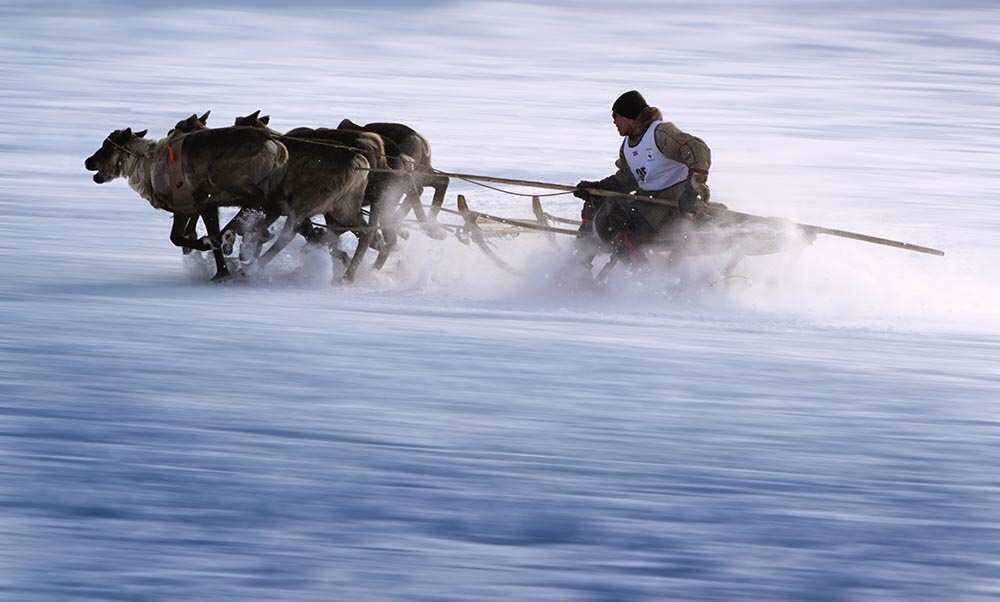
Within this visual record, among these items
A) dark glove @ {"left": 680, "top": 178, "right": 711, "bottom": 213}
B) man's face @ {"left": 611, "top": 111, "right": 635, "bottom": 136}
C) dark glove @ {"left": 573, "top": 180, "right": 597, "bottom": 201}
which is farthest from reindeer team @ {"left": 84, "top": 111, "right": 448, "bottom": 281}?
dark glove @ {"left": 680, "top": 178, "right": 711, "bottom": 213}

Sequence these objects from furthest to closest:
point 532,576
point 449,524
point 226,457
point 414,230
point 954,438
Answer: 1. point 414,230
2. point 954,438
3. point 226,457
4. point 449,524
5. point 532,576

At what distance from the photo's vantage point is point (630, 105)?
28.3ft

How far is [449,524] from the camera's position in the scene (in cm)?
467

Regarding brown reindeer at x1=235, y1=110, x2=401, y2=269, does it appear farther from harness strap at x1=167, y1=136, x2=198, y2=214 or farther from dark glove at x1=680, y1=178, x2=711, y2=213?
dark glove at x1=680, y1=178, x2=711, y2=213

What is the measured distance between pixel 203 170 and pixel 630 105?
7.63ft

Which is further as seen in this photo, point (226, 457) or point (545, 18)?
point (545, 18)

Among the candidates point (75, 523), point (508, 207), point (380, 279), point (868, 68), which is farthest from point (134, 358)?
point (868, 68)

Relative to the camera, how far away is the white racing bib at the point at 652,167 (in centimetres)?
873

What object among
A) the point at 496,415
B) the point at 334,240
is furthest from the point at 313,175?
the point at 496,415

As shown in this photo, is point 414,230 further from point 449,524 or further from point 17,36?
point 17,36

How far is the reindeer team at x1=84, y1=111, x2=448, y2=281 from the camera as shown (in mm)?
8750

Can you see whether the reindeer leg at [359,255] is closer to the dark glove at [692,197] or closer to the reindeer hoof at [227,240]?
the reindeer hoof at [227,240]

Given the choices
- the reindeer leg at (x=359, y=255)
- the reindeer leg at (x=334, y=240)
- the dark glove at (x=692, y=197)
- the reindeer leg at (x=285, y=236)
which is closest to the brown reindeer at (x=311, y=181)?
the reindeer leg at (x=285, y=236)

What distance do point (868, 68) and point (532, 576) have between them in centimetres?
2624
